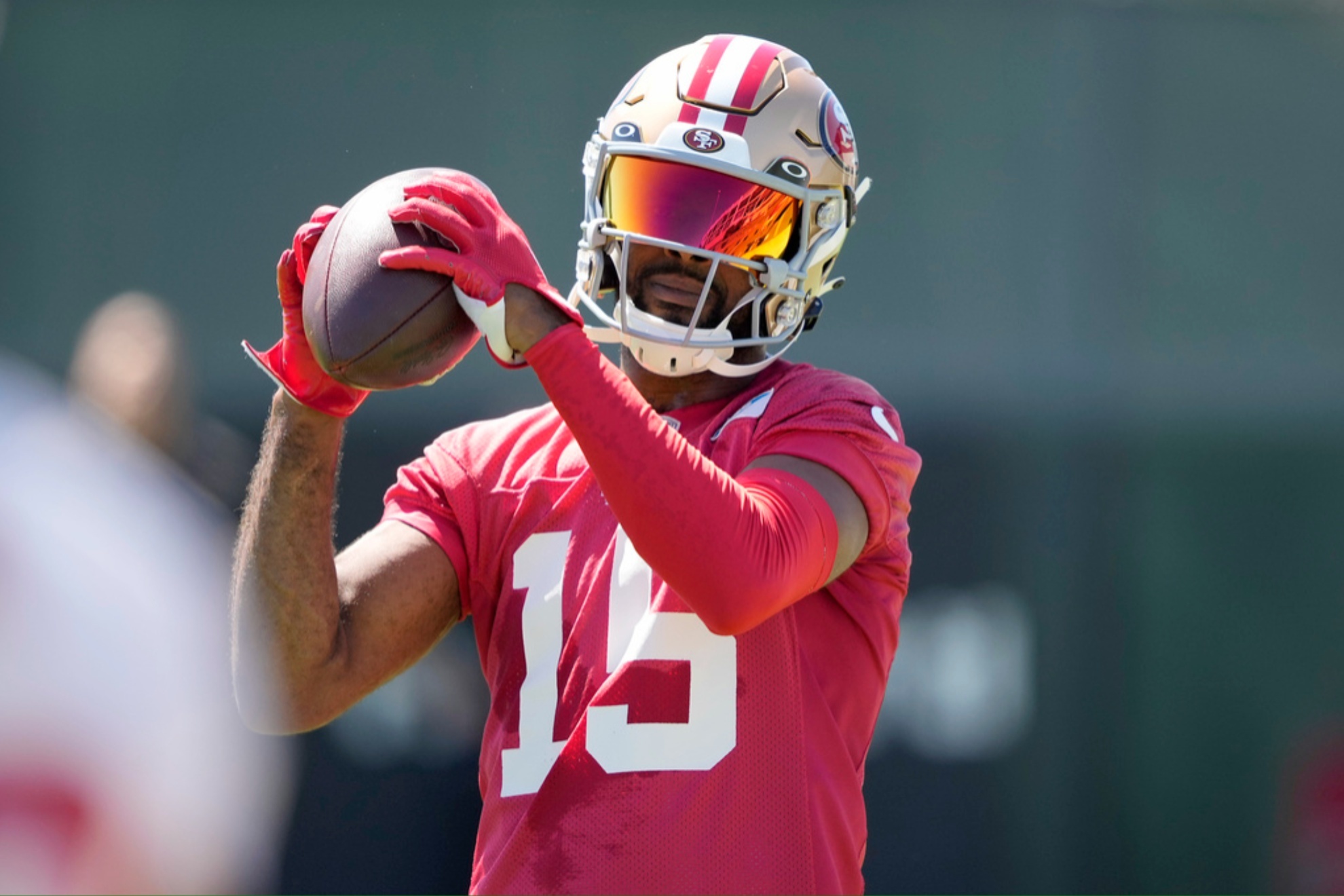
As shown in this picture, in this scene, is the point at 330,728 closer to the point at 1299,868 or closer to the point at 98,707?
the point at 98,707

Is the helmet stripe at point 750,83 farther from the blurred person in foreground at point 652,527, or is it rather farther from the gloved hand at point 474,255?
the gloved hand at point 474,255

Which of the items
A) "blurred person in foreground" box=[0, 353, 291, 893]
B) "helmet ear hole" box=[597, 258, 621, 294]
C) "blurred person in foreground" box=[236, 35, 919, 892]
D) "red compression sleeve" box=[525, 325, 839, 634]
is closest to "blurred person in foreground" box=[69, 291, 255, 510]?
"blurred person in foreground" box=[0, 353, 291, 893]

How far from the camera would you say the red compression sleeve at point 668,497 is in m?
1.64

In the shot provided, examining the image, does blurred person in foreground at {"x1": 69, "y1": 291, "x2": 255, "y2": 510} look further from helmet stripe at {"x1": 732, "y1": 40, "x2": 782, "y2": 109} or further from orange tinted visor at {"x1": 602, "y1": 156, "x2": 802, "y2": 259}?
helmet stripe at {"x1": 732, "y1": 40, "x2": 782, "y2": 109}

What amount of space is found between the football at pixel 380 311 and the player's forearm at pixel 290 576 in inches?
8.2

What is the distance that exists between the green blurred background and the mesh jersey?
3.06 m

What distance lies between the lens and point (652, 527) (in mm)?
1645

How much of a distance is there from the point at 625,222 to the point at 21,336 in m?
3.96

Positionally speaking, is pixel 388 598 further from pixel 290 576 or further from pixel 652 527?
pixel 652 527

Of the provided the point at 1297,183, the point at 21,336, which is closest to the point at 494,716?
the point at 21,336

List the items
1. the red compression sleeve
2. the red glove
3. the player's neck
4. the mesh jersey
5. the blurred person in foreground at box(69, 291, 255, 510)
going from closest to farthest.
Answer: the red compression sleeve
the mesh jersey
the red glove
the player's neck
the blurred person in foreground at box(69, 291, 255, 510)

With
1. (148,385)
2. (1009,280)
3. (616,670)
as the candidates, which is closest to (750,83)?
(616,670)

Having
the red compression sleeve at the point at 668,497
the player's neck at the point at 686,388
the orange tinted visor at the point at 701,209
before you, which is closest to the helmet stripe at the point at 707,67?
the orange tinted visor at the point at 701,209

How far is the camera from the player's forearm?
1.94 metres
